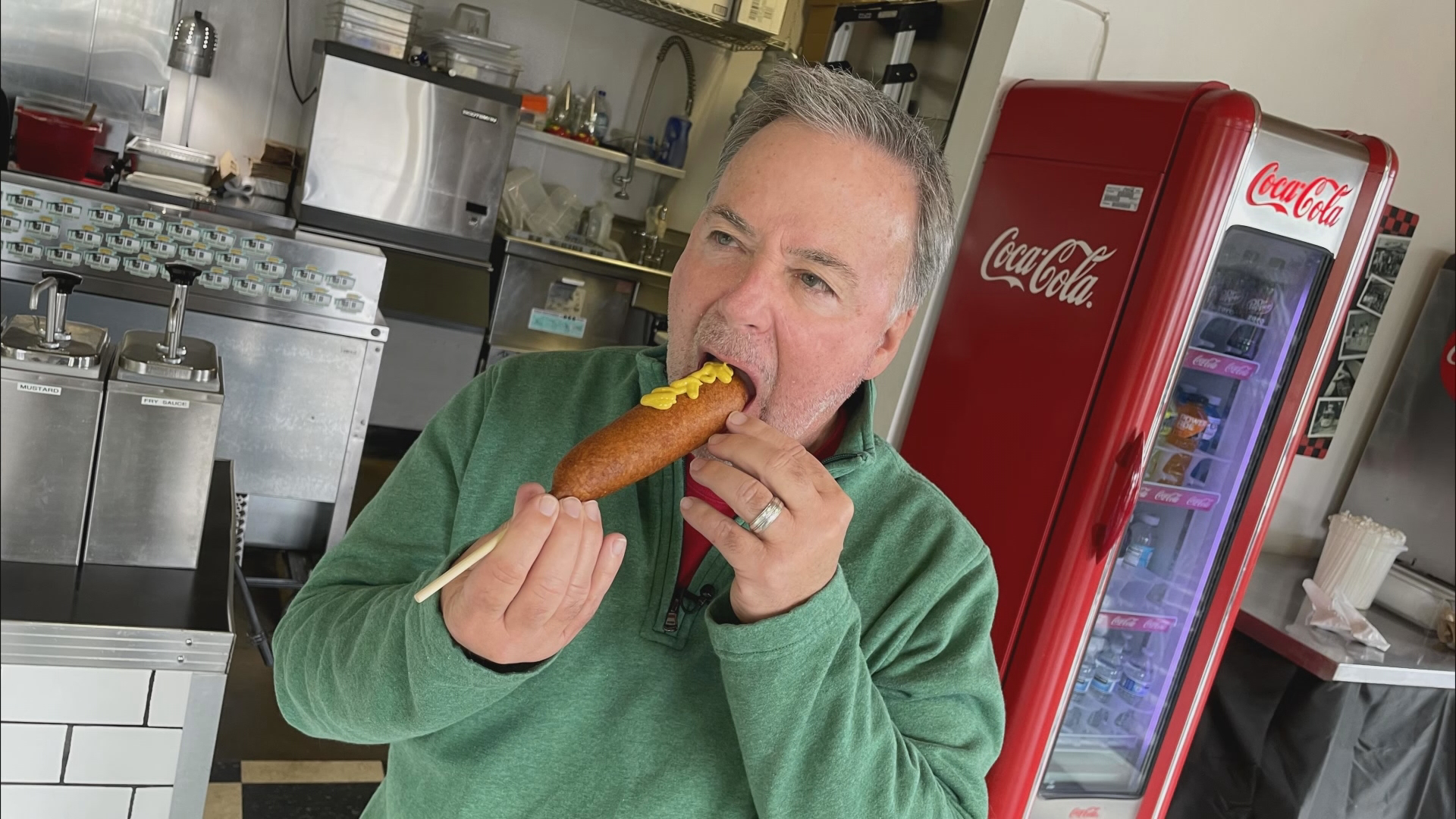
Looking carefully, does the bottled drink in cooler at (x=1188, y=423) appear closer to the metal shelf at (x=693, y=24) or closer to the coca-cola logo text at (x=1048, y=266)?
the coca-cola logo text at (x=1048, y=266)

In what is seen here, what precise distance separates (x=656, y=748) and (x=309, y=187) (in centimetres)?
347

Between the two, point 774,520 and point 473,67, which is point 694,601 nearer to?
point 774,520

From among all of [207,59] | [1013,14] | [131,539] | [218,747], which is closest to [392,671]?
[131,539]

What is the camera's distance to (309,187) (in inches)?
159

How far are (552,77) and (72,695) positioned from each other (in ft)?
13.9

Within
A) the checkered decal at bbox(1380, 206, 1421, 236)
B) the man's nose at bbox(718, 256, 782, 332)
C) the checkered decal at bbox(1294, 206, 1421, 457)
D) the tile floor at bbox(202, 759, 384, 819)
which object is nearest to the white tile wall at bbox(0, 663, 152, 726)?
the man's nose at bbox(718, 256, 782, 332)

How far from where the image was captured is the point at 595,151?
4941 mm

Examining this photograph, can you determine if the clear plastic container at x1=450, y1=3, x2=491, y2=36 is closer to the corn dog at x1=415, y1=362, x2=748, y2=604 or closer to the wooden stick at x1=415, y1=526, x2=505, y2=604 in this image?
the corn dog at x1=415, y1=362, x2=748, y2=604

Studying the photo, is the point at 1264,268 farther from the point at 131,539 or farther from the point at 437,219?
the point at 437,219

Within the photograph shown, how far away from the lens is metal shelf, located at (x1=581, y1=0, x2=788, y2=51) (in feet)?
15.1

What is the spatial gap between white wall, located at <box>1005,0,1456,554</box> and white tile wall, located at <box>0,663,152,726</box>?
103 inches

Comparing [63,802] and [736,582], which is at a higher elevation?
[736,582]

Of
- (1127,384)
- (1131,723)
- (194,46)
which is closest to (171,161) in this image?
(194,46)

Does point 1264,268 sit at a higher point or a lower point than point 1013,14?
lower
